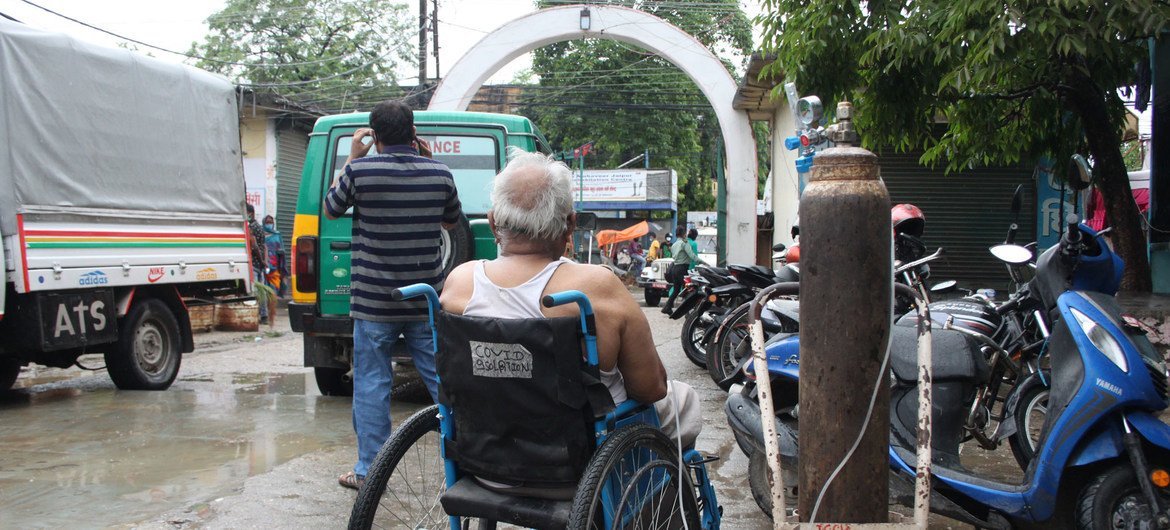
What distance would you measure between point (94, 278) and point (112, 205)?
67 centimetres

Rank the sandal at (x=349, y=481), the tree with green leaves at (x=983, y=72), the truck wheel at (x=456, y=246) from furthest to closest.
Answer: the truck wheel at (x=456, y=246)
the tree with green leaves at (x=983, y=72)
the sandal at (x=349, y=481)

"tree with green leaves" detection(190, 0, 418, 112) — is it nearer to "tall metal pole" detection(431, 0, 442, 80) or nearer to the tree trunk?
"tall metal pole" detection(431, 0, 442, 80)

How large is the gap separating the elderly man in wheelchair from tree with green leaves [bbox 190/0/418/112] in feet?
82.4

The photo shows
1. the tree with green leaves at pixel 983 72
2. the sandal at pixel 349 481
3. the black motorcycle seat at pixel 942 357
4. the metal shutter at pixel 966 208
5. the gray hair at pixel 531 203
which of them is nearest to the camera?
the gray hair at pixel 531 203

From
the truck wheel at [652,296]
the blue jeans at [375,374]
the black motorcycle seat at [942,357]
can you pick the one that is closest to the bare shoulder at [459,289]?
the blue jeans at [375,374]

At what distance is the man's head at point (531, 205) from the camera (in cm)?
280

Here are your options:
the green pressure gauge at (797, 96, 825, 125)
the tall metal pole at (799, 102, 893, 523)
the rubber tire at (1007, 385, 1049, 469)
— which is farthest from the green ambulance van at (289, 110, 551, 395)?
the tall metal pole at (799, 102, 893, 523)

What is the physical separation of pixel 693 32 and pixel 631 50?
261 centimetres

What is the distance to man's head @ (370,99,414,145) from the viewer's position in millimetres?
4414

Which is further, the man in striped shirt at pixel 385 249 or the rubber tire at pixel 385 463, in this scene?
the man in striped shirt at pixel 385 249

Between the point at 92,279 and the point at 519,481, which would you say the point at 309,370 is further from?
the point at 519,481

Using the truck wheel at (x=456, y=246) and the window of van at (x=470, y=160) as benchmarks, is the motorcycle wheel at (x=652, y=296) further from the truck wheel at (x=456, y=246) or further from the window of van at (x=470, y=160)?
the truck wheel at (x=456, y=246)

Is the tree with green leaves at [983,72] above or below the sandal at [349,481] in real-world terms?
above

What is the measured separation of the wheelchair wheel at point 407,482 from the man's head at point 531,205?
1.88 ft
